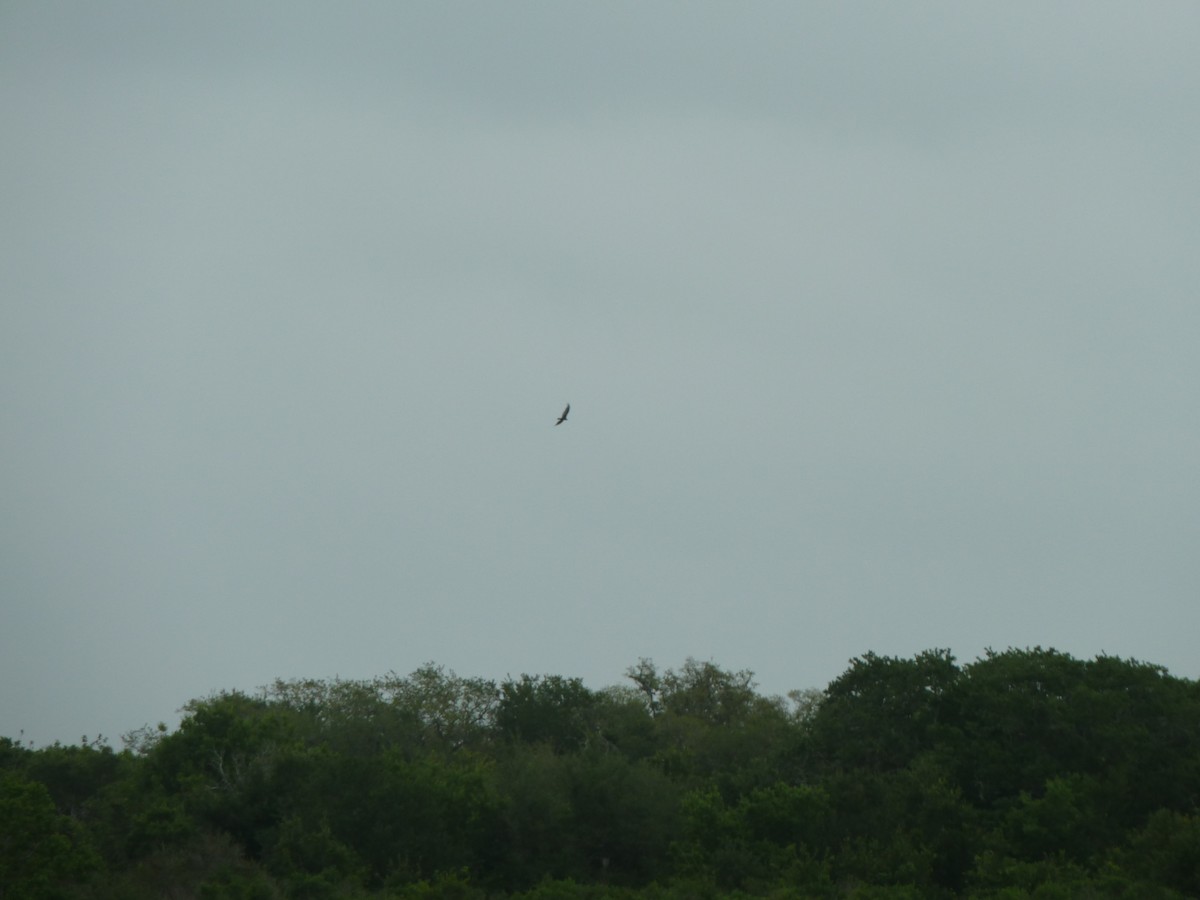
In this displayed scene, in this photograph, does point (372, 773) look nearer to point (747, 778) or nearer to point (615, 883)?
point (615, 883)

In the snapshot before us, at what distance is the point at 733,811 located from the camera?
4062cm

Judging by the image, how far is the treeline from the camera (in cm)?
3503

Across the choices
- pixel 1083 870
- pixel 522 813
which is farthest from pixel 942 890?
pixel 522 813

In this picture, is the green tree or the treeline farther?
the treeline

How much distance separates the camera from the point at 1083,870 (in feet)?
114

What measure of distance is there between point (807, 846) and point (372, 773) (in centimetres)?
1465

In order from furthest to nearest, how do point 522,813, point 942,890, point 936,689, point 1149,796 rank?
point 936,689 < point 522,813 < point 1149,796 < point 942,890

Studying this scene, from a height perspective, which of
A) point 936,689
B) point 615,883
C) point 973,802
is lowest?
point 615,883

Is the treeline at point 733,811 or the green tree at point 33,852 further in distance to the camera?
the treeline at point 733,811

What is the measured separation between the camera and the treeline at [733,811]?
1379 inches

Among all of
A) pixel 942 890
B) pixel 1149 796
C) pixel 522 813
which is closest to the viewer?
pixel 942 890

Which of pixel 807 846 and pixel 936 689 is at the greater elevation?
pixel 936 689

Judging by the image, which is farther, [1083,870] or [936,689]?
[936,689]

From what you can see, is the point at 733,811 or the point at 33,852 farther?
the point at 733,811
